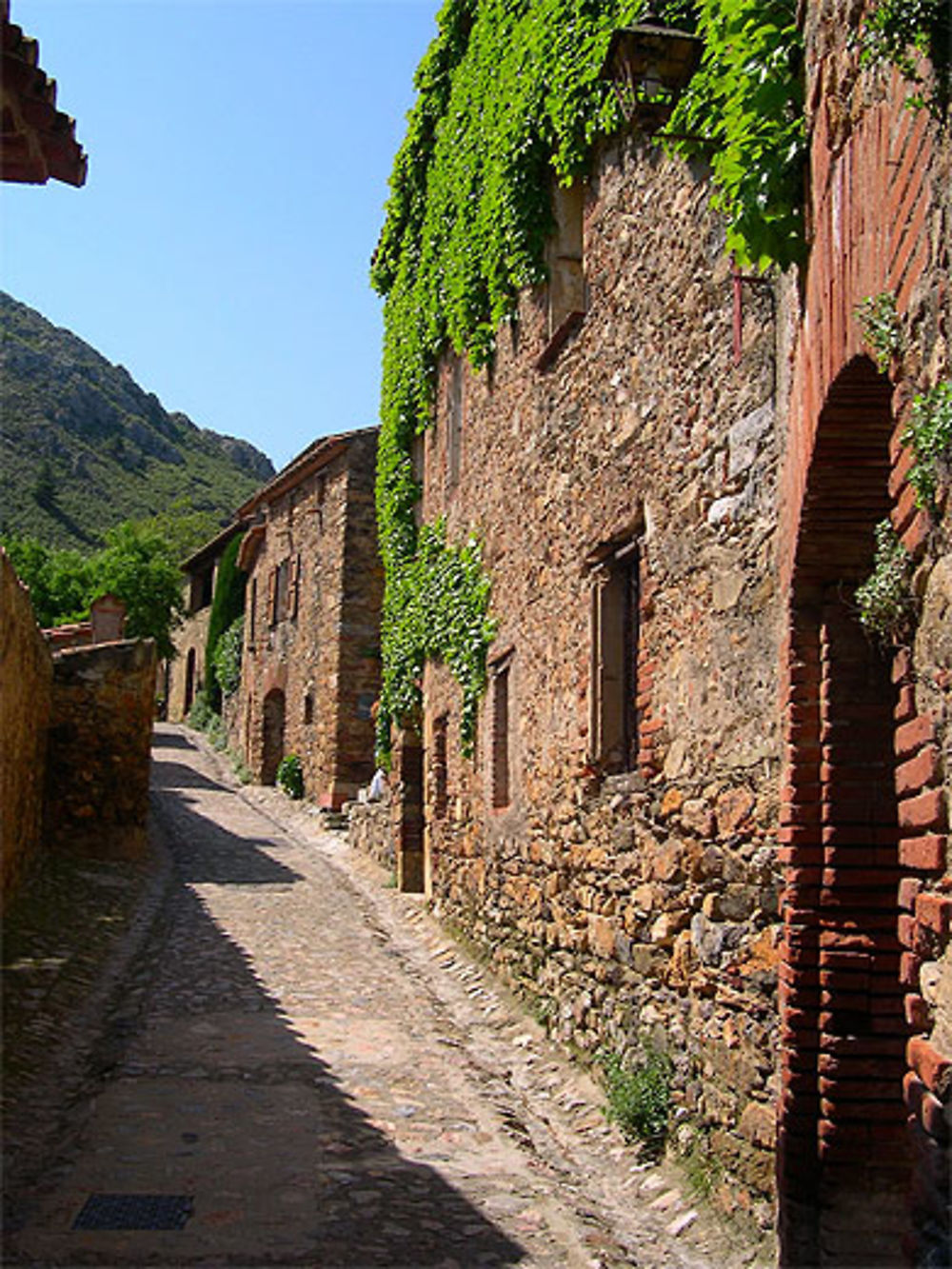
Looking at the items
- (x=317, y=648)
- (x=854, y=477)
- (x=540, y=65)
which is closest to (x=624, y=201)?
(x=540, y=65)

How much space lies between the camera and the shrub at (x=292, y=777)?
2234cm

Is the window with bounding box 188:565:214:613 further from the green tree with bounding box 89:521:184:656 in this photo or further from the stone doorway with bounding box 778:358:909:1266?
the stone doorway with bounding box 778:358:909:1266

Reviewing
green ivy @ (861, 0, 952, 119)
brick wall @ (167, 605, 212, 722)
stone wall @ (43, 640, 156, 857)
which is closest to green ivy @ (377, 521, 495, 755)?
stone wall @ (43, 640, 156, 857)

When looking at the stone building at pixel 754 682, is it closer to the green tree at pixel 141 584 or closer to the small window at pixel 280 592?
the small window at pixel 280 592

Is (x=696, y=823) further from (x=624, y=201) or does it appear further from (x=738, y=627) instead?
(x=624, y=201)

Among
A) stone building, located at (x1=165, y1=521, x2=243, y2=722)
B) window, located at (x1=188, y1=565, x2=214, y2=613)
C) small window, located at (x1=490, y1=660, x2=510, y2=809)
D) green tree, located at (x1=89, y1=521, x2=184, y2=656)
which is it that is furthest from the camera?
window, located at (x1=188, y1=565, x2=214, y2=613)

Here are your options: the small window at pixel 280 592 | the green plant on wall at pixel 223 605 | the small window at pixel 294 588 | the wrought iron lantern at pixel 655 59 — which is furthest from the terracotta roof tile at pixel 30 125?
the green plant on wall at pixel 223 605

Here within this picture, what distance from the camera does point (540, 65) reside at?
8.81 m

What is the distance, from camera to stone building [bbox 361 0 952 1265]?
2.97 meters

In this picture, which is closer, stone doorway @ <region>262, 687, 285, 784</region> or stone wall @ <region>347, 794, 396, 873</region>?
stone wall @ <region>347, 794, 396, 873</region>

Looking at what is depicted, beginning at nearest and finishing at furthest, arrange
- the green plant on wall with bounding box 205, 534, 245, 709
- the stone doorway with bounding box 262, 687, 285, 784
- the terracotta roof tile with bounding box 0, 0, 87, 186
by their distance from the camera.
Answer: the terracotta roof tile with bounding box 0, 0, 87, 186, the stone doorway with bounding box 262, 687, 285, 784, the green plant on wall with bounding box 205, 534, 245, 709

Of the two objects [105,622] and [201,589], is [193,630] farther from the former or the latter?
[105,622]

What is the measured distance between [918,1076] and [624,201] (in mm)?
5562

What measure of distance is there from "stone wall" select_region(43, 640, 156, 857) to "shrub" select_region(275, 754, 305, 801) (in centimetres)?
802
